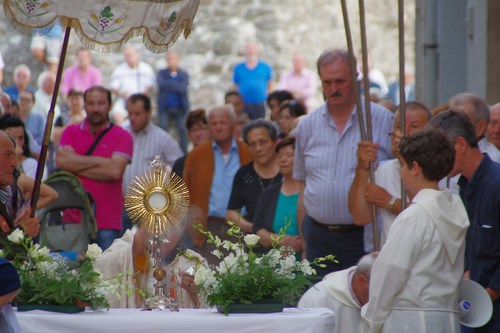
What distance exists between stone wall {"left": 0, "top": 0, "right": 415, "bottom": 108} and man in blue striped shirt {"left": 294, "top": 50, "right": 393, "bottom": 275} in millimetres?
13870

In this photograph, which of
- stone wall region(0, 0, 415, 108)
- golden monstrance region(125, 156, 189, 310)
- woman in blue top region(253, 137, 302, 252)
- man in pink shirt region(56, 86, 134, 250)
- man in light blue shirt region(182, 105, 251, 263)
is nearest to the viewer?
golden monstrance region(125, 156, 189, 310)

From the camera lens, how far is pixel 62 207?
40.4 ft

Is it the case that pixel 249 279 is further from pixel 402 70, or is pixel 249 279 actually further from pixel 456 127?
pixel 402 70

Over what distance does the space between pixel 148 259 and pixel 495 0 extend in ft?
18.1

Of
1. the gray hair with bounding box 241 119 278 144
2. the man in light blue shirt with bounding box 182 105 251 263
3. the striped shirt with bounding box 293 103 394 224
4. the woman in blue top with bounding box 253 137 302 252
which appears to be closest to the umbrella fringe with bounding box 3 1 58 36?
the striped shirt with bounding box 293 103 394 224

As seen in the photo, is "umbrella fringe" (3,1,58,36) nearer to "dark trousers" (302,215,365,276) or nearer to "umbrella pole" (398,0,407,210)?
"umbrella pole" (398,0,407,210)

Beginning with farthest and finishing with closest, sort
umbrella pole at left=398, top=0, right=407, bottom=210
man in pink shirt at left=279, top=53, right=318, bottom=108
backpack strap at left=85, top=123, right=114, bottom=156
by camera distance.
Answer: man in pink shirt at left=279, top=53, right=318, bottom=108 < backpack strap at left=85, top=123, right=114, bottom=156 < umbrella pole at left=398, top=0, right=407, bottom=210

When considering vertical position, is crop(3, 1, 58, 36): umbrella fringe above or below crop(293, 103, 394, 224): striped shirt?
above

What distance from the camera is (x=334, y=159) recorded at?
975 centimetres

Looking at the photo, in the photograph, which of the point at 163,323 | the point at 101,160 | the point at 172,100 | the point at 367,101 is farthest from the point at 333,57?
the point at 172,100

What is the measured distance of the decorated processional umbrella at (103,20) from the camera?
8.48 metres

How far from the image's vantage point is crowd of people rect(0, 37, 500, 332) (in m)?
7.19

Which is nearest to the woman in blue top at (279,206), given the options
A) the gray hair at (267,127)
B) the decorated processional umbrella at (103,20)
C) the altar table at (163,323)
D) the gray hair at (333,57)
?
the gray hair at (267,127)

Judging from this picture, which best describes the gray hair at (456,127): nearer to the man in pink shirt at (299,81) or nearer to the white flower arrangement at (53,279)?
the white flower arrangement at (53,279)
